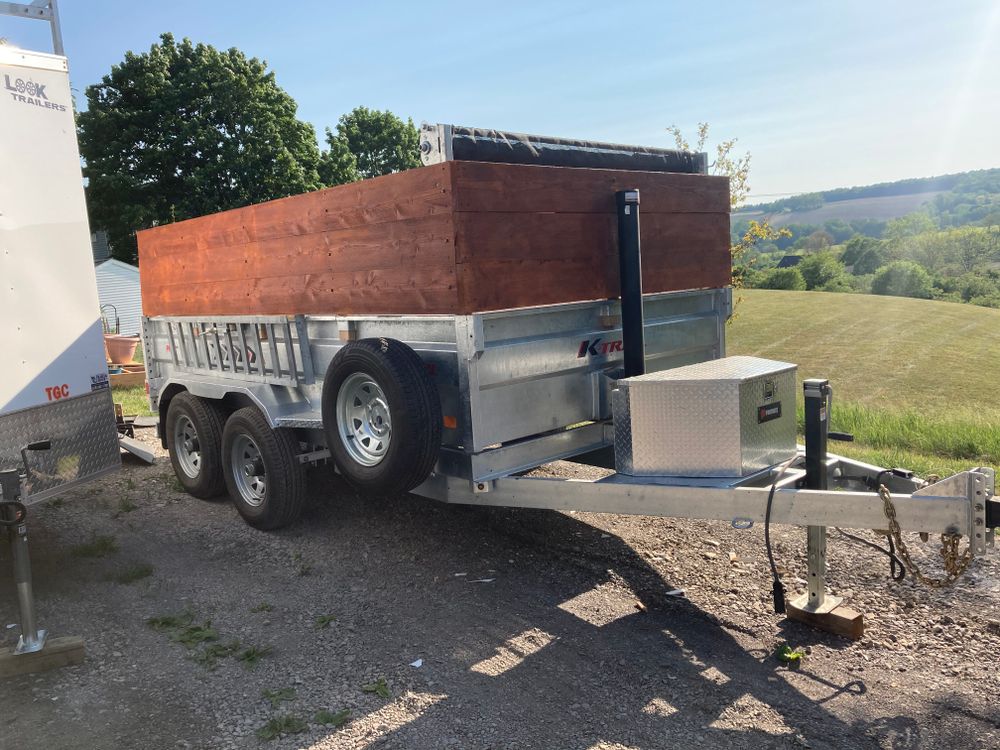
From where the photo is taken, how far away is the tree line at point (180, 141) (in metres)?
29.9

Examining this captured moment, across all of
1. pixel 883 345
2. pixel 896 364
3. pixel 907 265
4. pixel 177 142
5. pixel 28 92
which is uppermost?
pixel 177 142

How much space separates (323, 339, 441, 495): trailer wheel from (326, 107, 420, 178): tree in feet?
144

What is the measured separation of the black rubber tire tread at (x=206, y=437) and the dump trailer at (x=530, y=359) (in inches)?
13.7

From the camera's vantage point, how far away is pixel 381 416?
464 cm

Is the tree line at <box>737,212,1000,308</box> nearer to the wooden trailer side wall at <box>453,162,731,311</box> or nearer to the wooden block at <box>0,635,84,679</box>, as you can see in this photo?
the wooden trailer side wall at <box>453,162,731,311</box>

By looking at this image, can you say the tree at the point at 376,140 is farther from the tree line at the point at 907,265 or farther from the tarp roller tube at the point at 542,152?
the tarp roller tube at the point at 542,152

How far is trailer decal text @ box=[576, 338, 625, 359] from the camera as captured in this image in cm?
486

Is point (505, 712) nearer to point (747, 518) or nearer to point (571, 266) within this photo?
point (747, 518)

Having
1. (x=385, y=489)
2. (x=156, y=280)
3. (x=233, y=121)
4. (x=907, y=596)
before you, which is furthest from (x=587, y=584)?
(x=233, y=121)

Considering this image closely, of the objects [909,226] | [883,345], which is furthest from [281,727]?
[909,226]

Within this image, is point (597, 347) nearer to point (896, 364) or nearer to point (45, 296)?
point (45, 296)

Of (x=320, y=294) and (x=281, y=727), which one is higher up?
(x=320, y=294)

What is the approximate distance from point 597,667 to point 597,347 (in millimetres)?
1926

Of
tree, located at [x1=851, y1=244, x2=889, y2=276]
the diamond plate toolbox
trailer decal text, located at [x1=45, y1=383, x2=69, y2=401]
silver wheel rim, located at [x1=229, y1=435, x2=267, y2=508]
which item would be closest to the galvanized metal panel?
silver wheel rim, located at [x1=229, y1=435, x2=267, y2=508]
